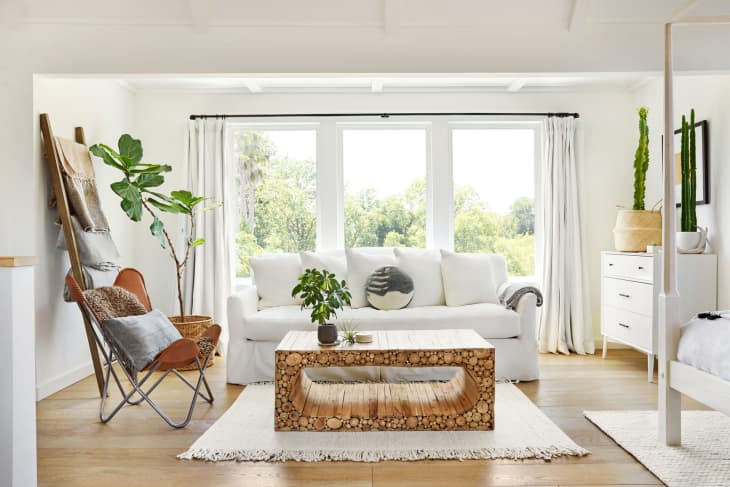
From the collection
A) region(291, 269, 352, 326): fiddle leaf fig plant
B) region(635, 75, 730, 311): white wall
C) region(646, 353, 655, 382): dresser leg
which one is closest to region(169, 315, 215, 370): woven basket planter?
region(291, 269, 352, 326): fiddle leaf fig plant

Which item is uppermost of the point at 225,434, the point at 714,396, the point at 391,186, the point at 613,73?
the point at 613,73

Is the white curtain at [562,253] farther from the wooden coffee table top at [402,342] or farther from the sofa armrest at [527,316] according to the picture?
the wooden coffee table top at [402,342]

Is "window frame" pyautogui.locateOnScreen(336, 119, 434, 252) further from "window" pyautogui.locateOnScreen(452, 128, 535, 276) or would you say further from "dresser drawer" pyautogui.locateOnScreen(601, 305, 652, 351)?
"dresser drawer" pyautogui.locateOnScreen(601, 305, 652, 351)

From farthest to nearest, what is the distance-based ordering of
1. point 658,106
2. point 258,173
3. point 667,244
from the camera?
point 258,173
point 658,106
point 667,244

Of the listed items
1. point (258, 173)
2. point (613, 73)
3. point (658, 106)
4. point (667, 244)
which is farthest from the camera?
point (258, 173)

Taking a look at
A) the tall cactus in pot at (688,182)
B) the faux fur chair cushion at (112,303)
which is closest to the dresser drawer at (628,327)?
the tall cactus in pot at (688,182)

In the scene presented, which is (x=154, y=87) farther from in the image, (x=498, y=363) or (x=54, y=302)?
(x=498, y=363)

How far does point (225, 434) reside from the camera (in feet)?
10.1

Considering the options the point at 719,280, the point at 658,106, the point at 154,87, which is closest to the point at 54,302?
the point at 154,87

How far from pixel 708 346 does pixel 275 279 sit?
10.2ft

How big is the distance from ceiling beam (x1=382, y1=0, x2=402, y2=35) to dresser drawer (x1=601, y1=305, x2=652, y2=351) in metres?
2.70

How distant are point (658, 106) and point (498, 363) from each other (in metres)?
2.70

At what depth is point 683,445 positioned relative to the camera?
9.39 feet

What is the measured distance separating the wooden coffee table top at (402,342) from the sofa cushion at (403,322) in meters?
0.49
